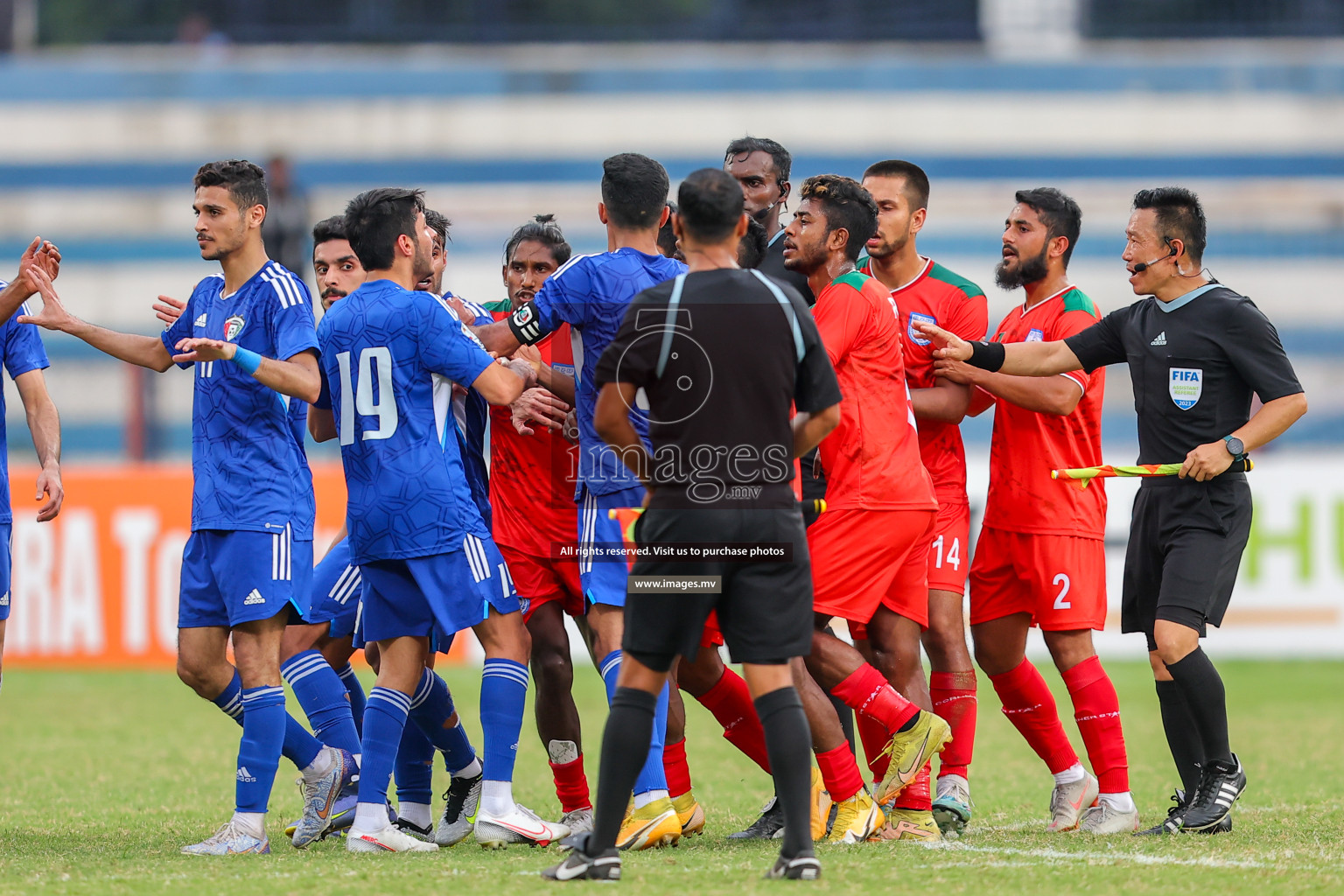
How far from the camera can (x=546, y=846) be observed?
588cm

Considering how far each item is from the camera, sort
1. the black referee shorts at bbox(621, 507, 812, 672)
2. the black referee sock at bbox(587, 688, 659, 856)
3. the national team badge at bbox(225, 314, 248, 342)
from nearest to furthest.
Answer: the black referee sock at bbox(587, 688, 659, 856), the black referee shorts at bbox(621, 507, 812, 672), the national team badge at bbox(225, 314, 248, 342)

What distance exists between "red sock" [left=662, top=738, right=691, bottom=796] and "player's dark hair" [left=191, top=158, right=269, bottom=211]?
2783 millimetres

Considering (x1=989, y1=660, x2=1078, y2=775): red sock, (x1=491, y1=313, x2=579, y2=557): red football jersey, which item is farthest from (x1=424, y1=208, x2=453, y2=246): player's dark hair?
(x1=989, y1=660, x2=1078, y2=775): red sock

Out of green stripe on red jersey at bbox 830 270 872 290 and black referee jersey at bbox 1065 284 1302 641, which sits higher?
green stripe on red jersey at bbox 830 270 872 290

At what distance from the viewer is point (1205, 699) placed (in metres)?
6.28

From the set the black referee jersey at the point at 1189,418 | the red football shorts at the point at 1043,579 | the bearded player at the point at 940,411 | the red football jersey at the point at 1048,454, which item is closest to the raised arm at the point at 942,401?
the bearded player at the point at 940,411

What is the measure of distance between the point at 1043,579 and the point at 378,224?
3.20 m

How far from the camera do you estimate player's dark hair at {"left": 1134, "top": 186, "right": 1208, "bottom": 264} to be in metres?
6.54

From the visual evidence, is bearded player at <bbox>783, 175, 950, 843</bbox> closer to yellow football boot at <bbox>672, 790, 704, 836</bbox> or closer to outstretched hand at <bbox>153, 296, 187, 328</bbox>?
yellow football boot at <bbox>672, 790, 704, 836</bbox>

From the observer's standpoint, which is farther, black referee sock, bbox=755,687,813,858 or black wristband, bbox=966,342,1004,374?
black wristband, bbox=966,342,1004,374

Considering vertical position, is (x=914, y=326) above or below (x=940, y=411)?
above

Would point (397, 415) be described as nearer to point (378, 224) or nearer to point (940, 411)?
point (378, 224)

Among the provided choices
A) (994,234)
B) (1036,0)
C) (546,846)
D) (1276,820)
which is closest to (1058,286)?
(1276,820)

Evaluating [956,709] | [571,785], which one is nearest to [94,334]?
[571,785]
